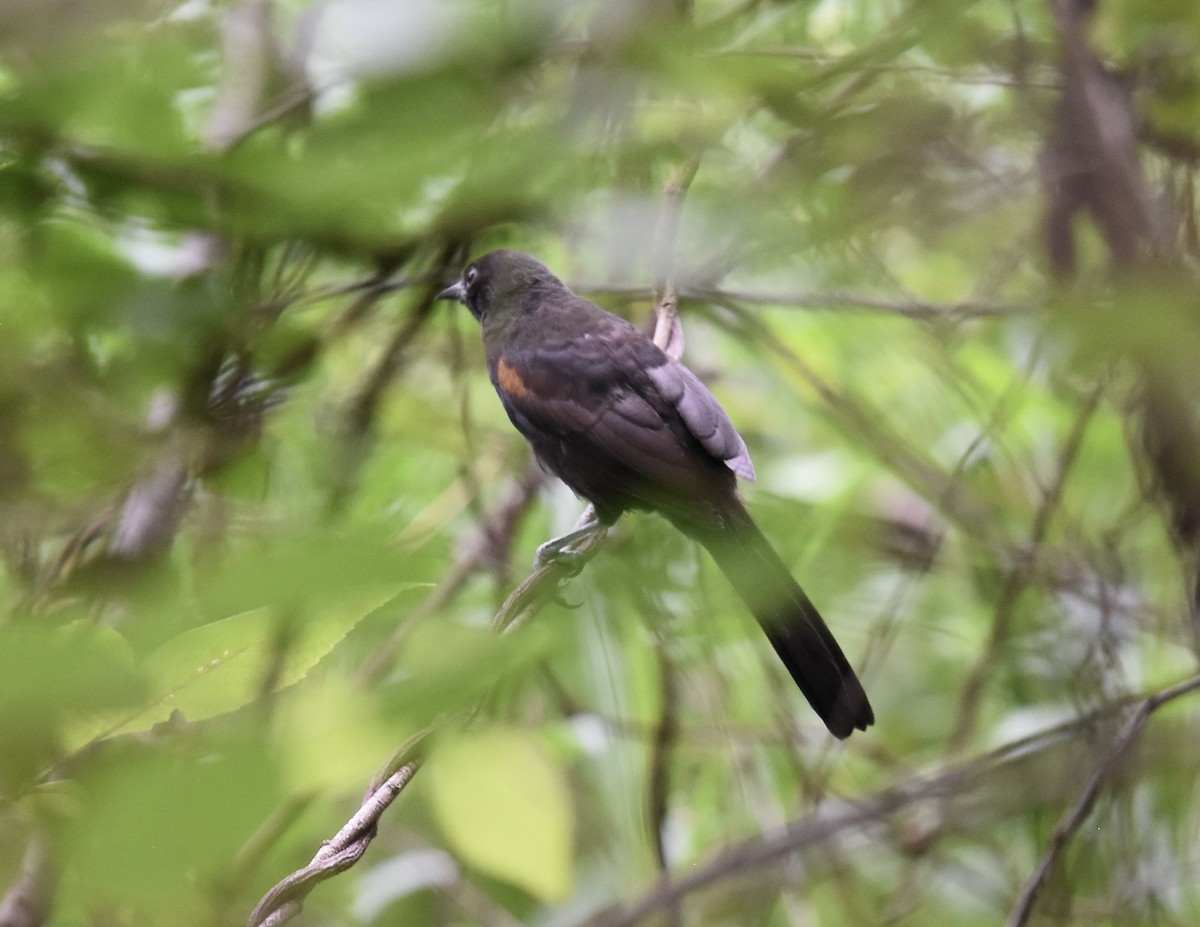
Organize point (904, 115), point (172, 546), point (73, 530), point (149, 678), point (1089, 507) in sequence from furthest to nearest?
1. point (1089, 507)
2. point (904, 115)
3. point (172, 546)
4. point (73, 530)
5. point (149, 678)

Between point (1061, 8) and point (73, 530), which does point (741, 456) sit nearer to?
point (1061, 8)

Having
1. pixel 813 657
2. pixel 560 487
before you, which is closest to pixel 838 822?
pixel 813 657

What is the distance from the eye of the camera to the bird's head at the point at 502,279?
3271mm

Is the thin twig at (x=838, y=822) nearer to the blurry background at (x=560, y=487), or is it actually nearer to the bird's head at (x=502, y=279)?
the blurry background at (x=560, y=487)

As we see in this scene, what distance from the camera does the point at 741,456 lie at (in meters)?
2.53

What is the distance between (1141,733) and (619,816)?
1.11 m

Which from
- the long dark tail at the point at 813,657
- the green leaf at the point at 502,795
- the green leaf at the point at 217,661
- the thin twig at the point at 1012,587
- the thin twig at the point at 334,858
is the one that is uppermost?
the green leaf at the point at 217,661

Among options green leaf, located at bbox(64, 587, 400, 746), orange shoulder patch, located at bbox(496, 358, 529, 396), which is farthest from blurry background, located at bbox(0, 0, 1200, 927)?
orange shoulder patch, located at bbox(496, 358, 529, 396)

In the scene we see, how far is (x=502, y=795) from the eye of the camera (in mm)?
840

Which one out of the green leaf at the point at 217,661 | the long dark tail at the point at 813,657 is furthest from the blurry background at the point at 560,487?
the long dark tail at the point at 813,657

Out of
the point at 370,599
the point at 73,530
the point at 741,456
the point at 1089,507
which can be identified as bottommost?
the point at 1089,507

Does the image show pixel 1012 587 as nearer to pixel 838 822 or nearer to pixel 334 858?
pixel 838 822

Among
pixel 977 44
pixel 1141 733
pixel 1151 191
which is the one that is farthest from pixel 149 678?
pixel 1151 191

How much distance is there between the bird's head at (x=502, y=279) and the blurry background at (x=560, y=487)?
0.17m
